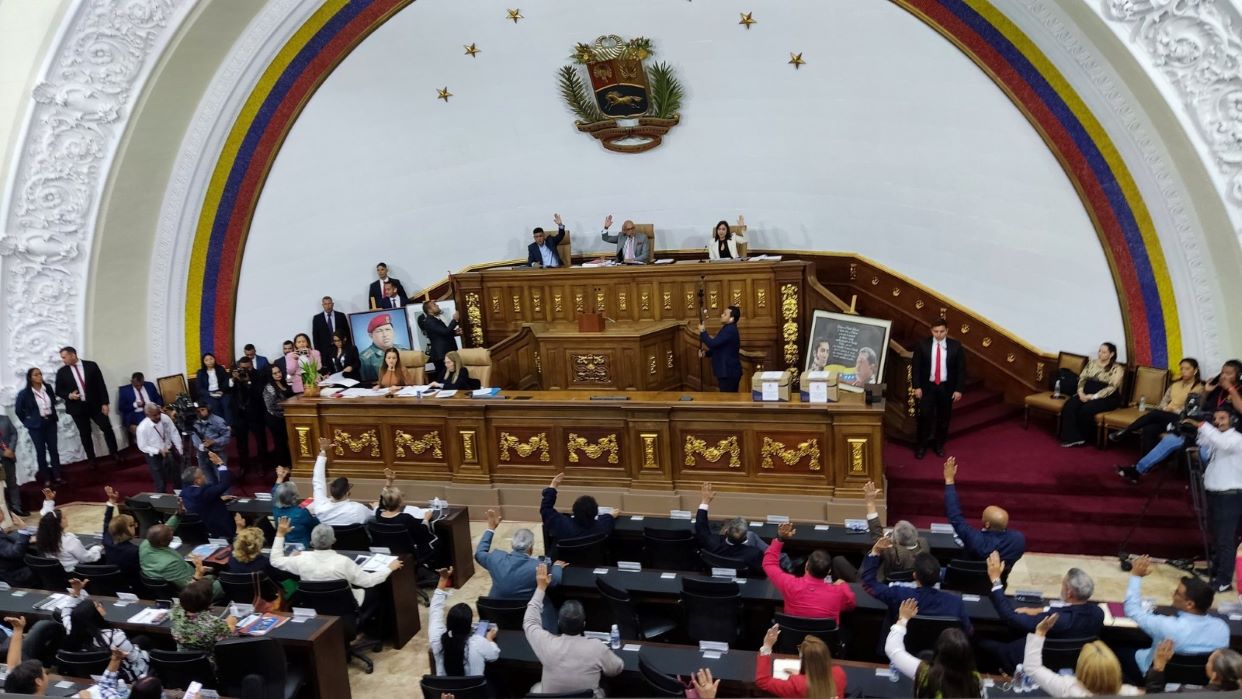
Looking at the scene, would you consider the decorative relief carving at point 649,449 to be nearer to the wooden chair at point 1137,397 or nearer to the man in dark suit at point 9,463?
the wooden chair at point 1137,397

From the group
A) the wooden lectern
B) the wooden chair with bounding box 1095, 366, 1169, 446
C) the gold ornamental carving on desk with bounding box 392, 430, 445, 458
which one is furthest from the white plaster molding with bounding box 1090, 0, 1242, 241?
the gold ornamental carving on desk with bounding box 392, 430, 445, 458

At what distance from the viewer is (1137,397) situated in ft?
27.3

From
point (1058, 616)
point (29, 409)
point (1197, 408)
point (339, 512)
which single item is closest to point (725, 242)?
point (1197, 408)

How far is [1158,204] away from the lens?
25.9 ft

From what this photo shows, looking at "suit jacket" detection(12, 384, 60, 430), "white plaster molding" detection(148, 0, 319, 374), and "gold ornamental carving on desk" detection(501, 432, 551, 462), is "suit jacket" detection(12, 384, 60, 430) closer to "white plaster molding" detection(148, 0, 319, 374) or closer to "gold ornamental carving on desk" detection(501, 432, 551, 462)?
Result: "white plaster molding" detection(148, 0, 319, 374)

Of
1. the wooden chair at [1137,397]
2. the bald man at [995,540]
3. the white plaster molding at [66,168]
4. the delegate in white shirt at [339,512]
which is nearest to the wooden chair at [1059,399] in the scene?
the wooden chair at [1137,397]

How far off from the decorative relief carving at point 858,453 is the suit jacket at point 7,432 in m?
9.13

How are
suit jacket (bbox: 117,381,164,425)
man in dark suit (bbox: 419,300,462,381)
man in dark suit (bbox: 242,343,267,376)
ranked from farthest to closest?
man in dark suit (bbox: 419,300,462,381) < suit jacket (bbox: 117,381,164,425) < man in dark suit (bbox: 242,343,267,376)

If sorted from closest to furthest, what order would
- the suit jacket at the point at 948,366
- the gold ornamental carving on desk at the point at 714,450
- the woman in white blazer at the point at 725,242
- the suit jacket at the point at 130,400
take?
the gold ornamental carving on desk at the point at 714,450 → the suit jacket at the point at 948,366 → the suit jacket at the point at 130,400 → the woman in white blazer at the point at 725,242

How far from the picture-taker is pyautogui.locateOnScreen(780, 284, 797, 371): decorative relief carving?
32.9 ft

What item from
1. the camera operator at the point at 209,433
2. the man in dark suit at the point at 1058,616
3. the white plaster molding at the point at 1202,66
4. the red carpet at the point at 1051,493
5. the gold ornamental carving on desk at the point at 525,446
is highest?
the white plaster molding at the point at 1202,66

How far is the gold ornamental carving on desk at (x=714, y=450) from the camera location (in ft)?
24.4

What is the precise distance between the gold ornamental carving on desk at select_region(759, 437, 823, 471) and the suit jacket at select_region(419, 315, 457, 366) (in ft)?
16.7

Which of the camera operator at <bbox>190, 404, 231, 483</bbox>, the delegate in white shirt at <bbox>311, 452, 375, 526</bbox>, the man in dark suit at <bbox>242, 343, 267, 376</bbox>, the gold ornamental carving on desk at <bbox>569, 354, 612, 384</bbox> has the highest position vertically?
the man in dark suit at <bbox>242, 343, 267, 376</bbox>
